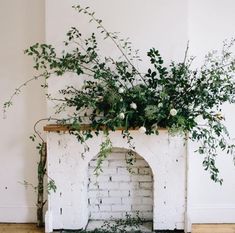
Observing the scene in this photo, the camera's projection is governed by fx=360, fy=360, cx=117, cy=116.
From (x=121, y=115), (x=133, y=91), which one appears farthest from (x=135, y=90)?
(x=121, y=115)

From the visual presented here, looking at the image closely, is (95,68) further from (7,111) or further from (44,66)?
(7,111)

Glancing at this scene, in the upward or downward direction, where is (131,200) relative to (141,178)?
downward

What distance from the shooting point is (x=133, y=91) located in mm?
2928

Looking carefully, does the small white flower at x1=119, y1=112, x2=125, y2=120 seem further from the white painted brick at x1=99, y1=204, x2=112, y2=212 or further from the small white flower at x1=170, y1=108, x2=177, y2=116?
the white painted brick at x1=99, y1=204, x2=112, y2=212

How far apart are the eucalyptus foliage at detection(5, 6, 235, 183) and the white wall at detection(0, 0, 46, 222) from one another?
0.62 feet

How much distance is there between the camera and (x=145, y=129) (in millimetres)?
2883

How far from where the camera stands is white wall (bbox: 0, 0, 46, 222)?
328 centimetres

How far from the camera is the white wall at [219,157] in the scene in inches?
128

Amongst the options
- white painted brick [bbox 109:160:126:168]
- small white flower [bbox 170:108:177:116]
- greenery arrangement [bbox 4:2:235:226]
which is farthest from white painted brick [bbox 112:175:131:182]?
small white flower [bbox 170:108:177:116]

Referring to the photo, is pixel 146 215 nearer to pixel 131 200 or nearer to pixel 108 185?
pixel 131 200

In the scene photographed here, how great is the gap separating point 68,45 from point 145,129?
3.28 ft

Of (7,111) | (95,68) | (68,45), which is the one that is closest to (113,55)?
(95,68)

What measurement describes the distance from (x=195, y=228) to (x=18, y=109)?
197cm

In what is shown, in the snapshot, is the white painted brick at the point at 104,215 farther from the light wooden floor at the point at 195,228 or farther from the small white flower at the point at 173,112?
the small white flower at the point at 173,112
